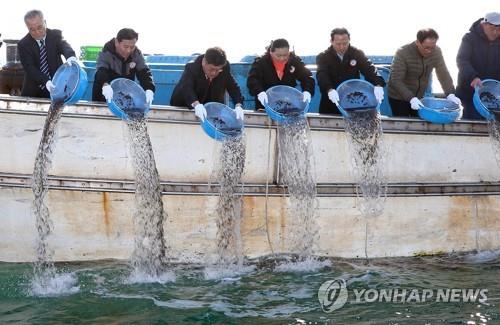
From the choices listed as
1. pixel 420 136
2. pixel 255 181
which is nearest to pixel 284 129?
pixel 255 181

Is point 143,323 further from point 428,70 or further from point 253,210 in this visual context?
point 428,70

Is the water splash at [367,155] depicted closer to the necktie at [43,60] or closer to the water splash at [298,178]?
the water splash at [298,178]

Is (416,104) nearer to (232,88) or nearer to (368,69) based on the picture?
(368,69)

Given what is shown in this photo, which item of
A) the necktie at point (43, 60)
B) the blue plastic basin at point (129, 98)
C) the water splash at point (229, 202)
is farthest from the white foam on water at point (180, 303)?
the necktie at point (43, 60)

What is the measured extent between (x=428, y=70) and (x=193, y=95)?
257cm

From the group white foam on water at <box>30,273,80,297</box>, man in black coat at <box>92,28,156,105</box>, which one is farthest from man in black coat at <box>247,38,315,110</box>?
white foam on water at <box>30,273,80,297</box>

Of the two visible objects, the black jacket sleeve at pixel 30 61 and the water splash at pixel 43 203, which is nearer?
the water splash at pixel 43 203

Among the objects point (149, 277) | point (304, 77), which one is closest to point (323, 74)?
point (304, 77)

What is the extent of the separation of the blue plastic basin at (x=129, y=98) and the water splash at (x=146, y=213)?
6 cm

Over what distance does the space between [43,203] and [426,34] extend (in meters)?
4.15

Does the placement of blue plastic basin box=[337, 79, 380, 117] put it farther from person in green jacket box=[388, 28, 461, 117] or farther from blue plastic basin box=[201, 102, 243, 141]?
blue plastic basin box=[201, 102, 243, 141]

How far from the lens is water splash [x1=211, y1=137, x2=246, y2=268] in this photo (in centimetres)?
736

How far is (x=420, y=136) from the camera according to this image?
7.70 metres

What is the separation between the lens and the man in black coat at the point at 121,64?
7.39 metres
